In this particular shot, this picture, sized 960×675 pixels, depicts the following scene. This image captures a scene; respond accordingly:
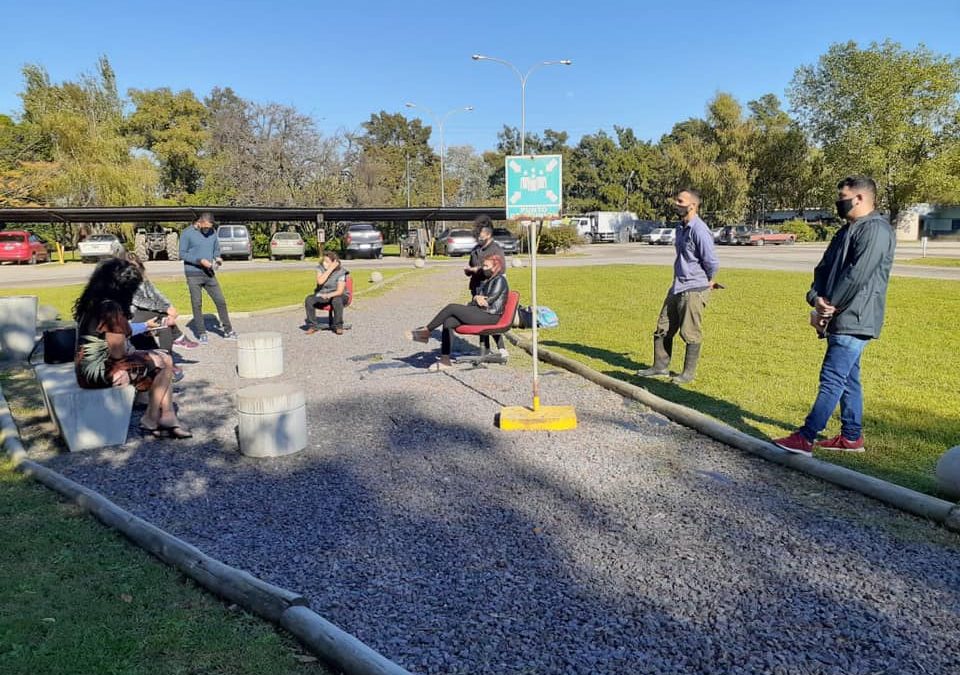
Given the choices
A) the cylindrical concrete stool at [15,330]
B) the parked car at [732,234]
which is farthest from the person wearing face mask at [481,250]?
the parked car at [732,234]

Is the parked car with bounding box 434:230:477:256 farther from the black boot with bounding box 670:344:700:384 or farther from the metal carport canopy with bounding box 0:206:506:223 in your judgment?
the black boot with bounding box 670:344:700:384

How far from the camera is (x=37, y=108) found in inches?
1855

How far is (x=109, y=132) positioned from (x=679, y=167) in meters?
47.3

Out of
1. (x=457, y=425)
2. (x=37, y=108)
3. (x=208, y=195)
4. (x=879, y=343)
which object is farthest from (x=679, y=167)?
(x=457, y=425)

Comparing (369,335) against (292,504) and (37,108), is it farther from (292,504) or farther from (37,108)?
(37,108)

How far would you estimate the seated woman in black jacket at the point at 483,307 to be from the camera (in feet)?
27.0

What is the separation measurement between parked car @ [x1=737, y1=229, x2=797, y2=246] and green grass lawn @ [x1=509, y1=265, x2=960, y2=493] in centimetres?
3633

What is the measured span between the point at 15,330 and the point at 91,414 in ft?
18.7

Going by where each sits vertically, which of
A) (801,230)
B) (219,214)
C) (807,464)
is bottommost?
(807,464)

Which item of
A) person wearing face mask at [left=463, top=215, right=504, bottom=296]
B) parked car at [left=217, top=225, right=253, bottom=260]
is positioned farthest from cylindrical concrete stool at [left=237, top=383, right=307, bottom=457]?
parked car at [left=217, top=225, right=253, bottom=260]

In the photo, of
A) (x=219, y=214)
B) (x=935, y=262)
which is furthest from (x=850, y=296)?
(x=219, y=214)

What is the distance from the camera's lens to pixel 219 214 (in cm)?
3456

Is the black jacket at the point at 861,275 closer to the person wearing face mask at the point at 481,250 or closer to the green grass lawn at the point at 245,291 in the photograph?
the person wearing face mask at the point at 481,250

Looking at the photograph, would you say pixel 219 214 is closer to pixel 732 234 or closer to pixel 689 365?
pixel 689 365
